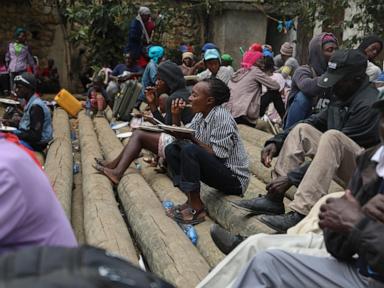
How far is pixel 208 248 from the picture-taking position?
3865mm

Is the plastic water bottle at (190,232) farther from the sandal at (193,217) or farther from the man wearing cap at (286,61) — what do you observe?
the man wearing cap at (286,61)

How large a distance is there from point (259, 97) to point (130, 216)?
3336 mm

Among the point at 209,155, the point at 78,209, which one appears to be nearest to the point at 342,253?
the point at 209,155

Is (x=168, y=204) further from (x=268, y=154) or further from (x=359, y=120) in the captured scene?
(x=359, y=120)

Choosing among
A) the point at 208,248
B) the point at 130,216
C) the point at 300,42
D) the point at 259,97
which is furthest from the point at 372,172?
the point at 300,42

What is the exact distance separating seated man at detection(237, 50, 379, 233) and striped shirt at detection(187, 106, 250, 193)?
1.29 feet

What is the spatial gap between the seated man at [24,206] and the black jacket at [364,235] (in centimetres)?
115

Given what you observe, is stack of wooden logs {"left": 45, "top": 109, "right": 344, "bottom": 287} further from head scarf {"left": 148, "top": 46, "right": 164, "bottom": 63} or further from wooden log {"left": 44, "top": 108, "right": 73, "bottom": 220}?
head scarf {"left": 148, "top": 46, "right": 164, "bottom": 63}

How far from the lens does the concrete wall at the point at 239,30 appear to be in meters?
13.2

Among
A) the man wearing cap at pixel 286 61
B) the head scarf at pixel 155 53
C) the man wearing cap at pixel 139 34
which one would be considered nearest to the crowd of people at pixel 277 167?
the man wearing cap at pixel 286 61

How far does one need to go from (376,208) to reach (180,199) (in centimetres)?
296

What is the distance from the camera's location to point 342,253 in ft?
7.92

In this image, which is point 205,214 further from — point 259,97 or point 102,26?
point 102,26

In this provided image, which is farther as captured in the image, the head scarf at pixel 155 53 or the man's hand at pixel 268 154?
the head scarf at pixel 155 53
